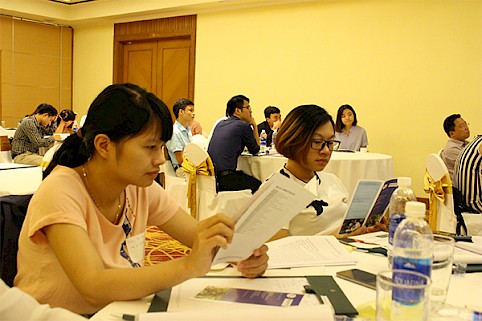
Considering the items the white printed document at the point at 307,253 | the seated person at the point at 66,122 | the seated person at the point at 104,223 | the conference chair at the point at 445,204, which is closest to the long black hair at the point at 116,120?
the seated person at the point at 104,223

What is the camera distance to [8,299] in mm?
763

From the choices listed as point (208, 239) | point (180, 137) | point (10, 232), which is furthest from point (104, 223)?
point (180, 137)

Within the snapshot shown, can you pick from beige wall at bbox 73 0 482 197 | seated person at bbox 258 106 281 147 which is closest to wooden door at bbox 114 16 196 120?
beige wall at bbox 73 0 482 197

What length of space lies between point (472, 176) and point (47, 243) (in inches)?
122

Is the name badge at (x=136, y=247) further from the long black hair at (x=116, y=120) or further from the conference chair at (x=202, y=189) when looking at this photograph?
the conference chair at (x=202, y=189)

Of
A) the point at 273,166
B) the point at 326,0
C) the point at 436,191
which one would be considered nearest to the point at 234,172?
the point at 273,166

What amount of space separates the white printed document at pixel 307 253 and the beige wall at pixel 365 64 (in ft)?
19.5

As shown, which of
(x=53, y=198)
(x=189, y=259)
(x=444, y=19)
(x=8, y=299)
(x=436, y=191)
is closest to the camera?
(x=8, y=299)

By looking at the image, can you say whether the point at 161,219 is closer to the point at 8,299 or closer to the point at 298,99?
the point at 8,299

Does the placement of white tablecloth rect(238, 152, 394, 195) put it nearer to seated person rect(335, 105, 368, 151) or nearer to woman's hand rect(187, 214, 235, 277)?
seated person rect(335, 105, 368, 151)

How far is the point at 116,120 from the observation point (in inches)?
59.7

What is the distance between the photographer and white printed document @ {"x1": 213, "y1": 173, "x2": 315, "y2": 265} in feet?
4.14

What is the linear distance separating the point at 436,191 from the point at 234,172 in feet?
6.91

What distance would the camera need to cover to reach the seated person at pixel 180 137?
6.06m
